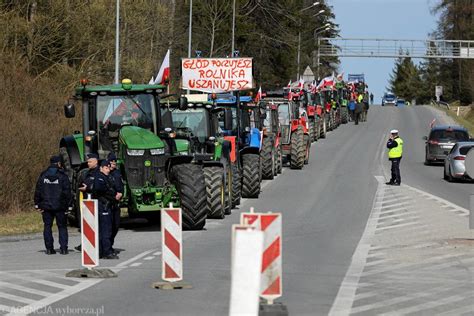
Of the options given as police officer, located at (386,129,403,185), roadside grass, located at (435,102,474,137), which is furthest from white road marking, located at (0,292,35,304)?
roadside grass, located at (435,102,474,137)

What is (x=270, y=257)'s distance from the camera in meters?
11.7

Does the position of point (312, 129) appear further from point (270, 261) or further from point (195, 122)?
point (270, 261)

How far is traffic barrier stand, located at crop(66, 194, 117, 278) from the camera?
15.8 metres

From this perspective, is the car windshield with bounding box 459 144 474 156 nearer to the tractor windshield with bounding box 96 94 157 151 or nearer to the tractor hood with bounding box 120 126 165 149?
the tractor windshield with bounding box 96 94 157 151

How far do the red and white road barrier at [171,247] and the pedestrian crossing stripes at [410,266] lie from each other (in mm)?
2066

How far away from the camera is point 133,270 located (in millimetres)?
16719

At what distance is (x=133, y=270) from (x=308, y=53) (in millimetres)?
97094

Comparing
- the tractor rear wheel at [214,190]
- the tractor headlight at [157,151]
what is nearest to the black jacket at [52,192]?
the tractor headlight at [157,151]

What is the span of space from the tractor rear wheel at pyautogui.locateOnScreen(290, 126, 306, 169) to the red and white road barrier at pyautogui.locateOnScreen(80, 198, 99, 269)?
85.5 ft

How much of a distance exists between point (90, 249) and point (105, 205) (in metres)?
2.57

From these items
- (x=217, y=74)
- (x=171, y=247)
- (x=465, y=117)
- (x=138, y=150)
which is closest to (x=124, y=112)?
(x=138, y=150)

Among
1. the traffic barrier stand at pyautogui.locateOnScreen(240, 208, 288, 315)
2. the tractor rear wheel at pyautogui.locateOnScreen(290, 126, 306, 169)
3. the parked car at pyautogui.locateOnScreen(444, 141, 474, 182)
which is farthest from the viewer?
the tractor rear wheel at pyautogui.locateOnScreen(290, 126, 306, 169)

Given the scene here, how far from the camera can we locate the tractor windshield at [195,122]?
87.7 feet

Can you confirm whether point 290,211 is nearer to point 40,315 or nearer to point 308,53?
point 40,315
